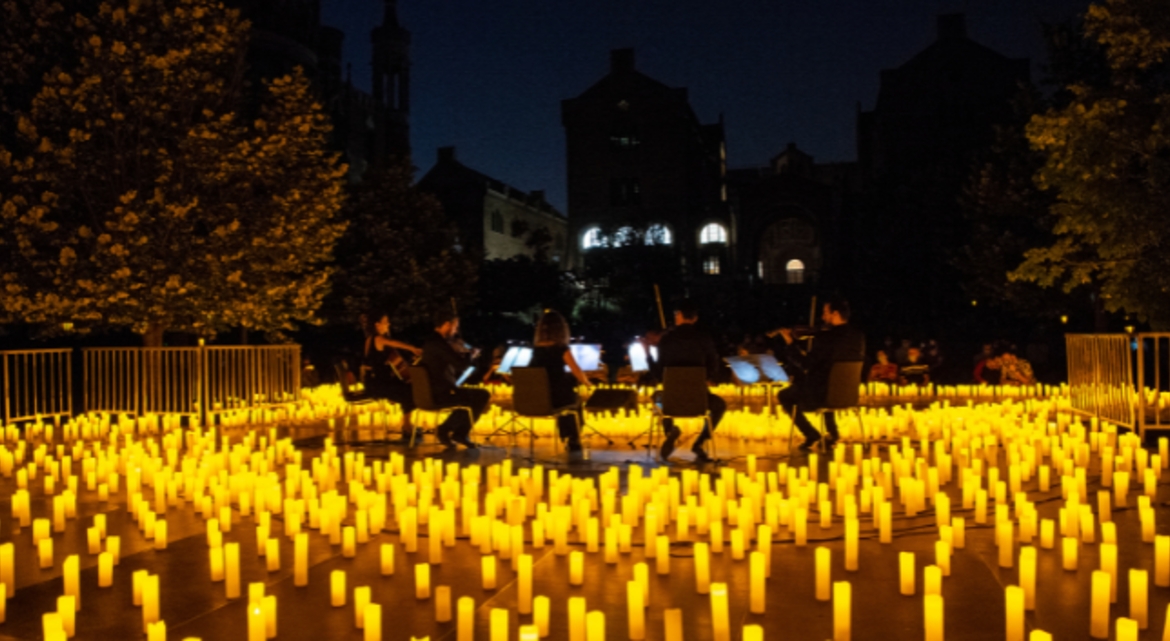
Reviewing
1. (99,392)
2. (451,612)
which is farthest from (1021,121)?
(451,612)

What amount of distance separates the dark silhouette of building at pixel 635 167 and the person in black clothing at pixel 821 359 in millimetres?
36666

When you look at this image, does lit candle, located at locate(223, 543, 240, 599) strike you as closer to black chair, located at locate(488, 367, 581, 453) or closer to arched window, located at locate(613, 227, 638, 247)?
black chair, located at locate(488, 367, 581, 453)

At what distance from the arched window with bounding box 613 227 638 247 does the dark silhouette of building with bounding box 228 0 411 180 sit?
32.9 ft

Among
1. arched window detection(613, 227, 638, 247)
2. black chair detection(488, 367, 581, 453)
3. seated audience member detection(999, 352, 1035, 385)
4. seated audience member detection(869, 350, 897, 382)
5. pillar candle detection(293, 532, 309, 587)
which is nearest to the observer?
pillar candle detection(293, 532, 309, 587)

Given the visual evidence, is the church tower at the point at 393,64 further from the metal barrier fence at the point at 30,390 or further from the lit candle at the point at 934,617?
the lit candle at the point at 934,617

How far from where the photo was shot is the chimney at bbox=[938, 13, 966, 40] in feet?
135

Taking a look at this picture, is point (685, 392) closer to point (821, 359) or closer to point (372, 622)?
point (821, 359)

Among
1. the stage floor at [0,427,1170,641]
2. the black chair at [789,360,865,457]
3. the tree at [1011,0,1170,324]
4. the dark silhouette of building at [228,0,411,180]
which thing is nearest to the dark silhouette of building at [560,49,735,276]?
the dark silhouette of building at [228,0,411,180]

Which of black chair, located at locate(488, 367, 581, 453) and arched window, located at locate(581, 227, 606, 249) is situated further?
arched window, located at locate(581, 227, 606, 249)

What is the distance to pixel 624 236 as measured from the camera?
4403cm

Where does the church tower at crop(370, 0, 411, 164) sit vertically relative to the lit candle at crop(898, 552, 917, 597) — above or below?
above

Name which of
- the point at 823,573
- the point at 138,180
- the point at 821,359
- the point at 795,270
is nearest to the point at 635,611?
the point at 823,573

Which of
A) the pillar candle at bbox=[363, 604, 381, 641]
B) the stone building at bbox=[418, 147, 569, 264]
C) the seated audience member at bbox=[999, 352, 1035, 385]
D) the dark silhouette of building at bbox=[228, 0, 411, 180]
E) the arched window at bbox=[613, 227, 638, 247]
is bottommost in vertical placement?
the pillar candle at bbox=[363, 604, 381, 641]

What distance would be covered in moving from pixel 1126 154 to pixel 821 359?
6502 millimetres
